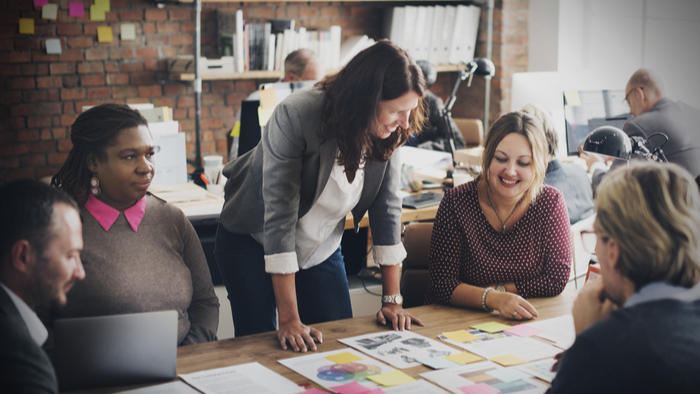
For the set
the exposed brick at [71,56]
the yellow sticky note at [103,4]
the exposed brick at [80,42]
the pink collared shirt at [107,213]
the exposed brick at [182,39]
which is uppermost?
the yellow sticky note at [103,4]

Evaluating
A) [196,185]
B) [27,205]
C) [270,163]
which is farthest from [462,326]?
[196,185]

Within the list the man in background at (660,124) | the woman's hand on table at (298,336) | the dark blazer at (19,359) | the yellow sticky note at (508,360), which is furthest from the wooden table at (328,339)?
the man in background at (660,124)

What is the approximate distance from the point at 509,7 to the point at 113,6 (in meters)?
2.89

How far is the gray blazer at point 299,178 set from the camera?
1.45 metres

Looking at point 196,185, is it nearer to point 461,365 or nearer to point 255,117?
point 255,117

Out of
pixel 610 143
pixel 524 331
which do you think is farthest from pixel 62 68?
pixel 524 331

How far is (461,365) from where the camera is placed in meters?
1.28

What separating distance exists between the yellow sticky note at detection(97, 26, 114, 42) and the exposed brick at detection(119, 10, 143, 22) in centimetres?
11

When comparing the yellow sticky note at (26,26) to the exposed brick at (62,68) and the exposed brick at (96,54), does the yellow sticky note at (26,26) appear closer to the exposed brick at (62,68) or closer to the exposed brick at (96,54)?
the exposed brick at (62,68)

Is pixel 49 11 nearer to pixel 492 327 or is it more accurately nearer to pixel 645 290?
pixel 492 327

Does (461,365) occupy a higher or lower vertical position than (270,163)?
lower

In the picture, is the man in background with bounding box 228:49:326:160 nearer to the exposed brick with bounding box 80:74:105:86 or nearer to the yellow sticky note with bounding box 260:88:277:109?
the yellow sticky note with bounding box 260:88:277:109

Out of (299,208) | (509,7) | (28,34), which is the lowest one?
(299,208)

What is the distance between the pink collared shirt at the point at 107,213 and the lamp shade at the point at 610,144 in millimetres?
1265
